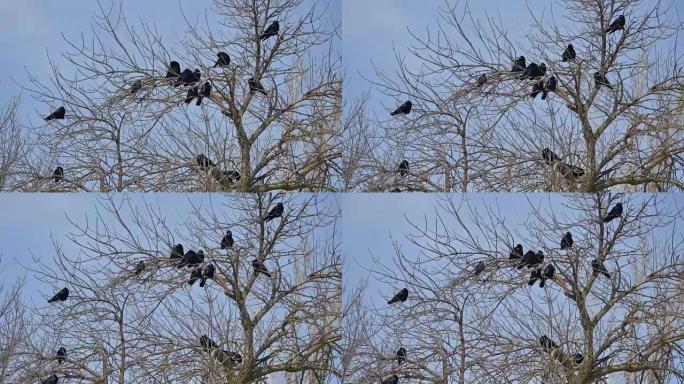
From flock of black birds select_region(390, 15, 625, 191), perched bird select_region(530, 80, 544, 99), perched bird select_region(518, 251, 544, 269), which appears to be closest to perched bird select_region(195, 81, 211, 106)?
flock of black birds select_region(390, 15, 625, 191)

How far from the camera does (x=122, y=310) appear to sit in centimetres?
736

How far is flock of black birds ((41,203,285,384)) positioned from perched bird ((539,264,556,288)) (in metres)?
1.41

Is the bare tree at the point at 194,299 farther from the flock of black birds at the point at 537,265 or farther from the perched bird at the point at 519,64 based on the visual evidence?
the perched bird at the point at 519,64

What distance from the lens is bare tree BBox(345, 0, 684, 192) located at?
7.40 m

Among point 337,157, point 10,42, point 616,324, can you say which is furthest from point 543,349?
point 10,42

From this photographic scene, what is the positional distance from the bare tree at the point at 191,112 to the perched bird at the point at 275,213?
105mm

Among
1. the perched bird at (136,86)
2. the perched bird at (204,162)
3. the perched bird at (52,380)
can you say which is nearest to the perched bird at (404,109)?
the perched bird at (204,162)

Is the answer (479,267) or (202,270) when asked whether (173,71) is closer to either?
(202,270)

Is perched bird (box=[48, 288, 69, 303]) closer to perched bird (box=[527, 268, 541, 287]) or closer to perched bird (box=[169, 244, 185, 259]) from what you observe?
perched bird (box=[169, 244, 185, 259])

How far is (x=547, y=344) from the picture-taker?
7.29m

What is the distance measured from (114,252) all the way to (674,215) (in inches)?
117

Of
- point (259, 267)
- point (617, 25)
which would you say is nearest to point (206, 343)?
point (259, 267)

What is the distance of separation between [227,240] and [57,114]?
1.12m

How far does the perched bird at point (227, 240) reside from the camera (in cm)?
739
